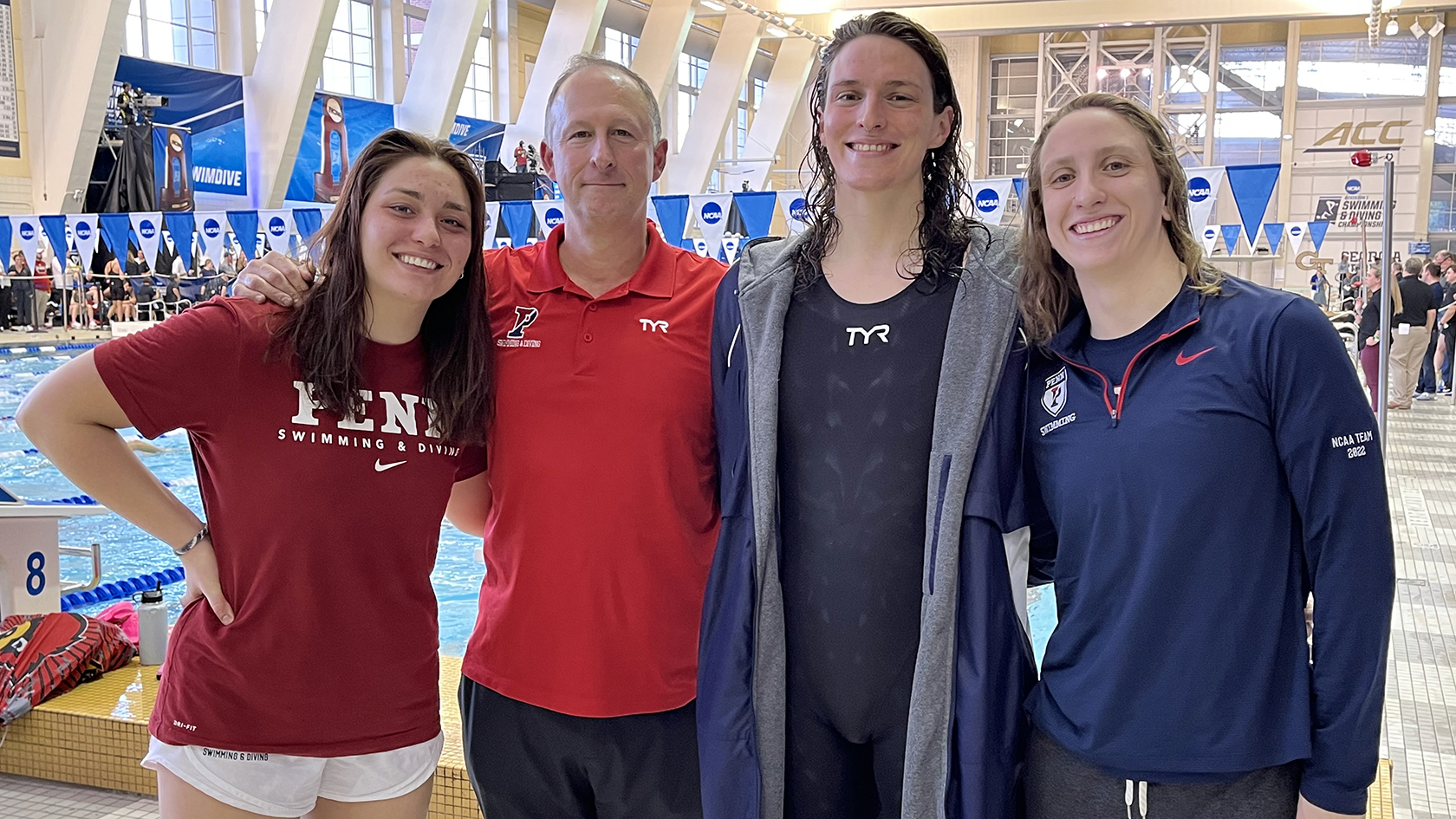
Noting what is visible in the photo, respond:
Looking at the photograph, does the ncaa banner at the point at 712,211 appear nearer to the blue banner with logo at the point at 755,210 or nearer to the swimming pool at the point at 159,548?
the blue banner with logo at the point at 755,210

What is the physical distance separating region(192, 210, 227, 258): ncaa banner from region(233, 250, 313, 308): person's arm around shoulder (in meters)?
11.5

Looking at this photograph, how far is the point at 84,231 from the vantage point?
1282 centimetres

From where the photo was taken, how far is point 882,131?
70.4 inches

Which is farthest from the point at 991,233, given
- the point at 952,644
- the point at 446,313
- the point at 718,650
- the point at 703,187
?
the point at 703,187

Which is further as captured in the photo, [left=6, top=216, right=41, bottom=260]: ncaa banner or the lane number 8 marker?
[left=6, top=216, right=41, bottom=260]: ncaa banner

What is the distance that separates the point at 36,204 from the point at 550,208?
302 inches

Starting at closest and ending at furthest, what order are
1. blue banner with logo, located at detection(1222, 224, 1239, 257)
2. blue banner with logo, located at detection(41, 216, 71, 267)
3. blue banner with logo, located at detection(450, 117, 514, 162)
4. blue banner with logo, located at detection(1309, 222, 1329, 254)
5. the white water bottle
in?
the white water bottle → blue banner with logo, located at detection(41, 216, 71, 267) → blue banner with logo, located at detection(1309, 222, 1329, 254) → blue banner with logo, located at detection(1222, 224, 1239, 257) → blue banner with logo, located at detection(450, 117, 514, 162)

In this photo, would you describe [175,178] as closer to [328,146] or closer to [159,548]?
[328,146]

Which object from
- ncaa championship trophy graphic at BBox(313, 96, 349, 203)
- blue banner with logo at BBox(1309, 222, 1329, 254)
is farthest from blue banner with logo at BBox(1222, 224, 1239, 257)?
ncaa championship trophy graphic at BBox(313, 96, 349, 203)

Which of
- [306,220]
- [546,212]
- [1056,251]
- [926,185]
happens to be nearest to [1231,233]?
[546,212]

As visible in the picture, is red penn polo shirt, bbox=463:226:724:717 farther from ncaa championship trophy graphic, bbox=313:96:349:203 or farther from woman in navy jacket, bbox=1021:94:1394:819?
ncaa championship trophy graphic, bbox=313:96:349:203

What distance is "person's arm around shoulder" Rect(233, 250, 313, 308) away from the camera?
5.88ft

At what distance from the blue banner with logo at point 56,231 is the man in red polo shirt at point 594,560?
12.9 metres

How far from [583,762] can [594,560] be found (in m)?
0.34
